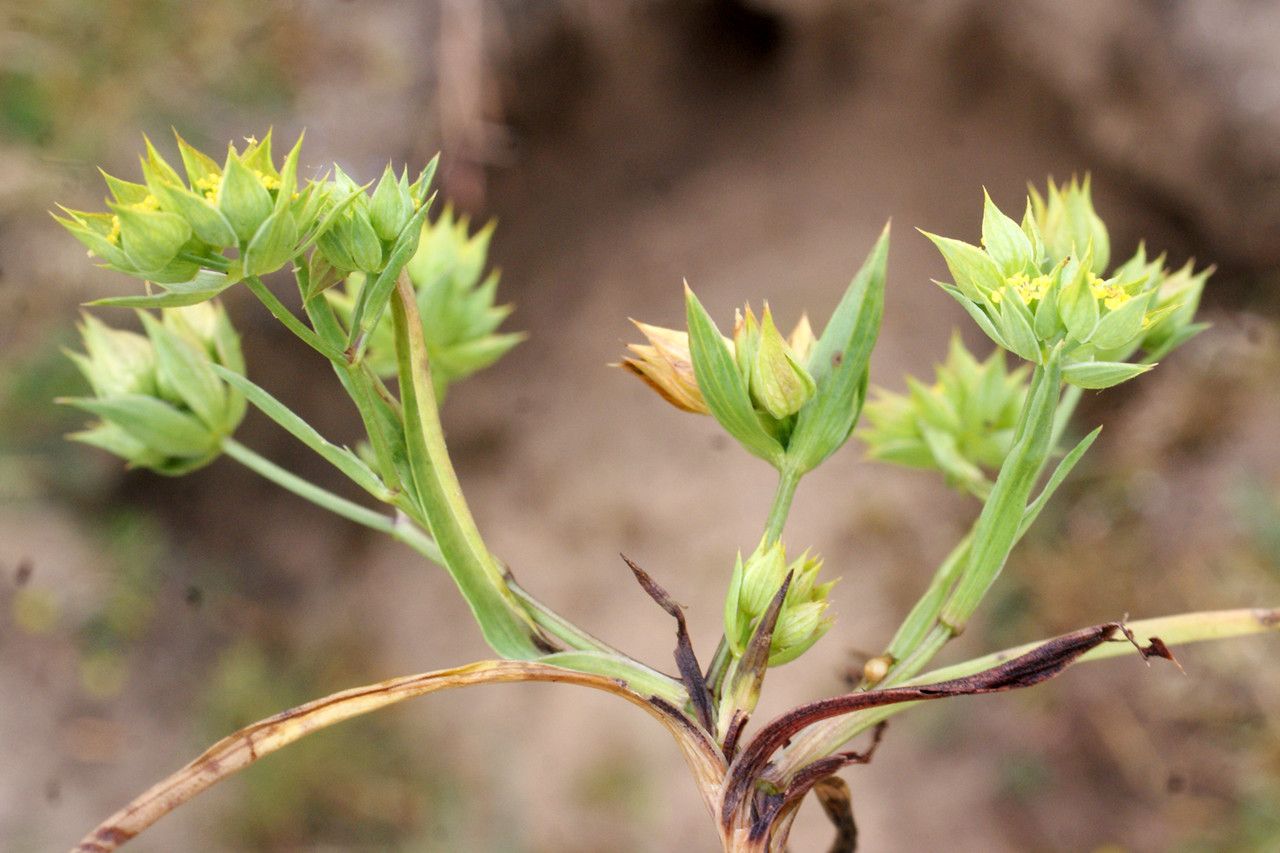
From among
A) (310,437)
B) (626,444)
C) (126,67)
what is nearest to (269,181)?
(310,437)

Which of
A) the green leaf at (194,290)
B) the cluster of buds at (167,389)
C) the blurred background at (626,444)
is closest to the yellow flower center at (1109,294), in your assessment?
the green leaf at (194,290)

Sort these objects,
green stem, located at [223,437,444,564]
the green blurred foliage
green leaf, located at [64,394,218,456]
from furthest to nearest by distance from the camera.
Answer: the green blurred foliage → green leaf, located at [64,394,218,456] → green stem, located at [223,437,444,564]

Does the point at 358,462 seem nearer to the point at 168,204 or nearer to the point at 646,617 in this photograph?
the point at 168,204

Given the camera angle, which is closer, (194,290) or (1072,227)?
(194,290)

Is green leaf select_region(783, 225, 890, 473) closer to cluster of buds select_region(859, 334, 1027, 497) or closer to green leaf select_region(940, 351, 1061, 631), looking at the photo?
green leaf select_region(940, 351, 1061, 631)

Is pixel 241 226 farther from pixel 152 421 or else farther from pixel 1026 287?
pixel 1026 287

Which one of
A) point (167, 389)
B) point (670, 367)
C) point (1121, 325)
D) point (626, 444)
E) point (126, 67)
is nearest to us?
point (1121, 325)

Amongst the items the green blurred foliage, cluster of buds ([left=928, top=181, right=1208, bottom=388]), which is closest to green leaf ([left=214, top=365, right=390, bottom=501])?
cluster of buds ([left=928, top=181, right=1208, bottom=388])
